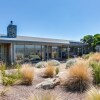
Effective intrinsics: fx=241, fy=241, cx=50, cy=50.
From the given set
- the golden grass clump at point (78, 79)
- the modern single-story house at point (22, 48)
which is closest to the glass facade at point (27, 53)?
the modern single-story house at point (22, 48)

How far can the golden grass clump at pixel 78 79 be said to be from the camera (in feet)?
32.6

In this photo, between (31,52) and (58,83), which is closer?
(58,83)

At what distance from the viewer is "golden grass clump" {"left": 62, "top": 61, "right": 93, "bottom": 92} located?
32.6 feet

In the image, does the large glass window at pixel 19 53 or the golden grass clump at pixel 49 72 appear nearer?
the golden grass clump at pixel 49 72

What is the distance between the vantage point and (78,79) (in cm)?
Answer: 998

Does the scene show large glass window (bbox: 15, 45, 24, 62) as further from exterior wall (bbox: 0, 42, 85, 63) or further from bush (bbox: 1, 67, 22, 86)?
bush (bbox: 1, 67, 22, 86)

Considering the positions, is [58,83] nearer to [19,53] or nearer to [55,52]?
[19,53]

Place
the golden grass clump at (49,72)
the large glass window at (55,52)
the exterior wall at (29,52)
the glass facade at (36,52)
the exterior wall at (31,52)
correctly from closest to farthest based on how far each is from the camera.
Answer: the golden grass clump at (49,72), the exterior wall at (29,52), the exterior wall at (31,52), the glass facade at (36,52), the large glass window at (55,52)

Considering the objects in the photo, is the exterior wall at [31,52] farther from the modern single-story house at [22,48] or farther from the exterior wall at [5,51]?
the exterior wall at [5,51]

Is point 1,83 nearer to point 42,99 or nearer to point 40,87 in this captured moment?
point 40,87

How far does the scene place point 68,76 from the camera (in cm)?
1027

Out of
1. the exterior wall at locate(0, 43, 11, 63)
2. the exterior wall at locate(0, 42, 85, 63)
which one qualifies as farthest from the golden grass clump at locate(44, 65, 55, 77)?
the exterior wall at locate(0, 43, 11, 63)

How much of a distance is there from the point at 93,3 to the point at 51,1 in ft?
10.8

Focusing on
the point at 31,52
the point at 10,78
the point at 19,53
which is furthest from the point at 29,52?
the point at 10,78
